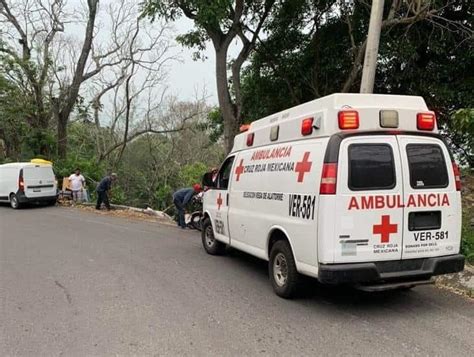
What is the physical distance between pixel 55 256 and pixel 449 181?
7.16 metres

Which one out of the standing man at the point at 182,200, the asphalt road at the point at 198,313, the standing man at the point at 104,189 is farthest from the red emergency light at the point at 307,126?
the standing man at the point at 104,189

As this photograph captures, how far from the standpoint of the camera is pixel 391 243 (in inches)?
214

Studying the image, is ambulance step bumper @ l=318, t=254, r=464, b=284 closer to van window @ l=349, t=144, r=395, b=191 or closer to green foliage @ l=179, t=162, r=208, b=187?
van window @ l=349, t=144, r=395, b=191

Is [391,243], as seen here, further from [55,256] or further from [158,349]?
[55,256]

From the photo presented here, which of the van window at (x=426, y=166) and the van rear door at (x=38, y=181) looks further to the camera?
the van rear door at (x=38, y=181)

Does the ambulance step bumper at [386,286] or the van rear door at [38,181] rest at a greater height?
the van rear door at [38,181]

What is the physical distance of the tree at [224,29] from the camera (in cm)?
1278

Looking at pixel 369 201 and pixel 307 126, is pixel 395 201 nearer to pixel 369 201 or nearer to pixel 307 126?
pixel 369 201

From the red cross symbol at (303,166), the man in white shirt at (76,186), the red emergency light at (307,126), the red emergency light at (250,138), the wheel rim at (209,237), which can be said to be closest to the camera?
the red cross symbol at (303,166)

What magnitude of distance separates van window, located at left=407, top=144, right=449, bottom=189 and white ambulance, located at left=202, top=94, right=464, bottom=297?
0.04 ft

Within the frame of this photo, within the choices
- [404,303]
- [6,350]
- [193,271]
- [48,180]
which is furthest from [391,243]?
[48,180]

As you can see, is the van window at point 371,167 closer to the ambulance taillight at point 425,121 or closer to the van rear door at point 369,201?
the van rear door at point 369,201

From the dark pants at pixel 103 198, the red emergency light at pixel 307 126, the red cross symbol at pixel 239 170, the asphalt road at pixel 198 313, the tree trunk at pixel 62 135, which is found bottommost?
the asphalt road at pixel 198 313

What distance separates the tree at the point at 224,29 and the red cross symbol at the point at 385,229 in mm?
8464
